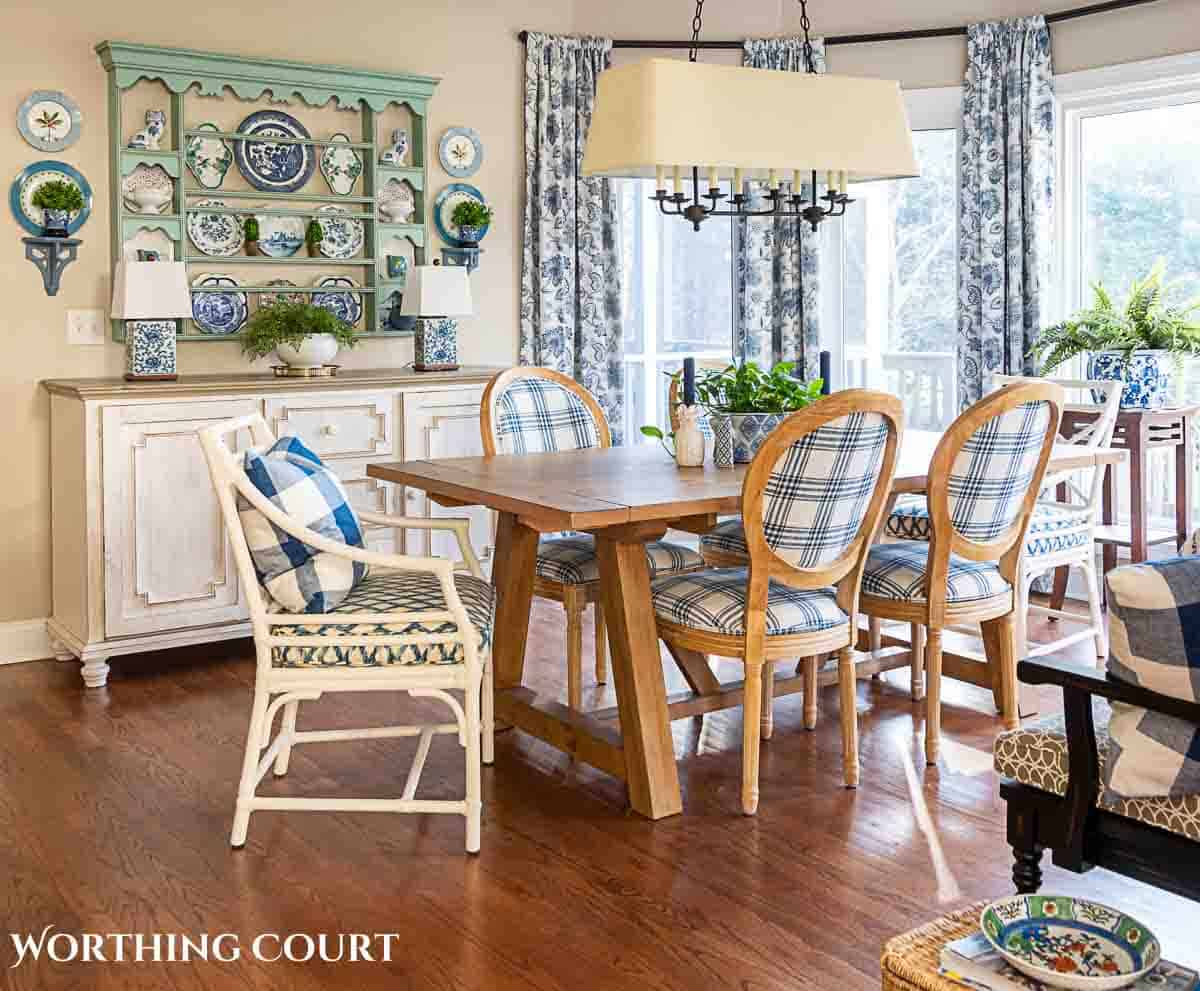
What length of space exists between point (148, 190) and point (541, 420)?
1744 mm

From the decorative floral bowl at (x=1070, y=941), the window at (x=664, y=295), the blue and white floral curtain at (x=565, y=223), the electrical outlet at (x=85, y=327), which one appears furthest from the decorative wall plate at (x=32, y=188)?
the decorative floral bowl at (x=1070, y=941)

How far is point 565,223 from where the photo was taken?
6156 mm

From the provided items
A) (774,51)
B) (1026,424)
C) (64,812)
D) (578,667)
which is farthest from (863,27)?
(64,812)

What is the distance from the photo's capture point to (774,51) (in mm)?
6141

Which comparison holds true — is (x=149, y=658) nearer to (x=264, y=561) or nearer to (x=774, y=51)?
(x=264, y=561)

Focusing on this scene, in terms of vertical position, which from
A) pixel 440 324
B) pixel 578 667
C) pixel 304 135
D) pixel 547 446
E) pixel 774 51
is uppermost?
pixel 774 51

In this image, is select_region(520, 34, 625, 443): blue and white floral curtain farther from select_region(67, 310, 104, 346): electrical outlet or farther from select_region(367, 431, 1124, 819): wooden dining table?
select_region(367, 431, 1124, 819): wooden dining table

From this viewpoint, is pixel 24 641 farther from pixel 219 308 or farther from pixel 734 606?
pixel 734 606

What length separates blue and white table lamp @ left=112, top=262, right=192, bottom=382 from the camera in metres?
4.79

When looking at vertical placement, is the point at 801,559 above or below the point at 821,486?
below

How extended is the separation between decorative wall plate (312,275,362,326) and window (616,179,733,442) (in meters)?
1.36

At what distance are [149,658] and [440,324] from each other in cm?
171

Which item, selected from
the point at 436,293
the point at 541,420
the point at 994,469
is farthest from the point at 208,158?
the point at 994,469

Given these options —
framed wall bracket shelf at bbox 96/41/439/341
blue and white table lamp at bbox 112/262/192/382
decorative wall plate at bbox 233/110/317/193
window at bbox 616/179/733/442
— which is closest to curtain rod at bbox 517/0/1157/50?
window at bbox 616/179/733/442
